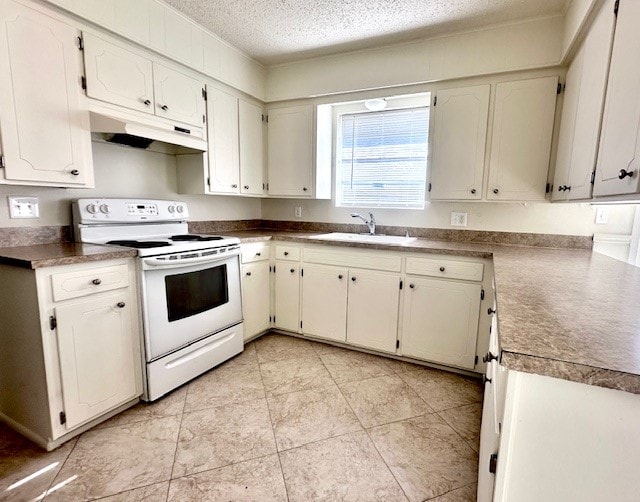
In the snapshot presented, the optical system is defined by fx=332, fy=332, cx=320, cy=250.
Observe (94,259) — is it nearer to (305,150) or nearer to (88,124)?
(88,124)

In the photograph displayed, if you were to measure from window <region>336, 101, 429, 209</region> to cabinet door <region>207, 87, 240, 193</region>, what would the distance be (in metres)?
0.99

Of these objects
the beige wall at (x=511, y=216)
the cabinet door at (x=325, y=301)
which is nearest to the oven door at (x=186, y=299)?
the cabinet door at (x=325, y=301)

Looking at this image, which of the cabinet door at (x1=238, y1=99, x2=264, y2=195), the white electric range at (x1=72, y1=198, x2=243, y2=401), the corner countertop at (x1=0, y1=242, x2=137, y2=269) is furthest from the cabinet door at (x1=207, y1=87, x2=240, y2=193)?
the corner countertop at (x1=0, y1=242, x2=137, y2=269)

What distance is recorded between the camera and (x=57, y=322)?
4.99ft

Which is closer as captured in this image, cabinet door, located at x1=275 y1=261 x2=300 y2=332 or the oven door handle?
the oven door handle

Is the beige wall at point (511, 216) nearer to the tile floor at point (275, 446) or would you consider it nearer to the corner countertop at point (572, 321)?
the corner countertop at point (572, 321)

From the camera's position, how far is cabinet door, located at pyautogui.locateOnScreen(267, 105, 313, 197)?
306 cm

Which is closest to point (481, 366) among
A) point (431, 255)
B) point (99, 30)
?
point (431, 255)

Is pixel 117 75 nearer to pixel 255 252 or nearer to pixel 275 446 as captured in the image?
pixel 255 252

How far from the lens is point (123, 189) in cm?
231

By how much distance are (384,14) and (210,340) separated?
8.17 feet

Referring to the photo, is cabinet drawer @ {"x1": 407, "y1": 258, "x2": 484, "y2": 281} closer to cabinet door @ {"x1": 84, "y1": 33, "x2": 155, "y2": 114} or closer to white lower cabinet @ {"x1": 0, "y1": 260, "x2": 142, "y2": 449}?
white lower cabinet @ {"x1": 0, "y1": 260, "x2": 142, "y2": 449}

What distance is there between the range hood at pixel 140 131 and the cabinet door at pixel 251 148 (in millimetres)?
496

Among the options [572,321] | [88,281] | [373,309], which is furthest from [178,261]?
[572,321]
